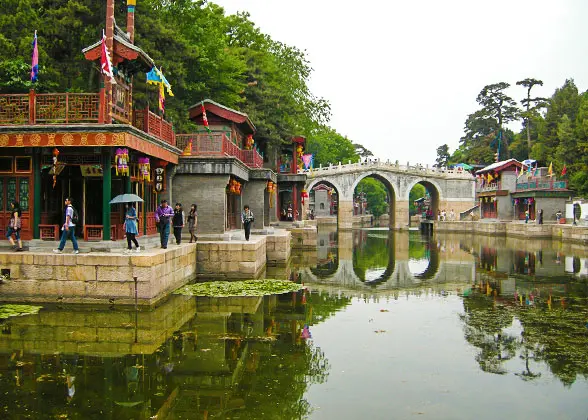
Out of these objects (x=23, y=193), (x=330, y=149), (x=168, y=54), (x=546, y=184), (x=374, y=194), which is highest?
(x=330, y=149)

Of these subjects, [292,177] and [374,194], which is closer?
[292,177]

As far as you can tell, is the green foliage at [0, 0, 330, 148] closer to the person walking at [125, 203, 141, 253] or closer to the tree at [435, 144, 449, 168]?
the person walking at [125, 203, 141, 253]

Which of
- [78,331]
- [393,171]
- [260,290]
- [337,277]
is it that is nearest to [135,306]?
[78,331]

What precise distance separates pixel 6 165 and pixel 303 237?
1957 centimetres

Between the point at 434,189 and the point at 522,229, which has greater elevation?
the point at 434,189

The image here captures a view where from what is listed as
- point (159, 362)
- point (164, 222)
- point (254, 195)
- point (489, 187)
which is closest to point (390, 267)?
point (254, 195)

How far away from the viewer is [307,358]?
966 centimetres

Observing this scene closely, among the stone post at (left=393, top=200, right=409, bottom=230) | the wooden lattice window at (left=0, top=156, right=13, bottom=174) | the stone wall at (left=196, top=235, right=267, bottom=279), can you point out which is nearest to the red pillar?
the wooden lattice window at (left=0, top=156, right=13, bottom=174)

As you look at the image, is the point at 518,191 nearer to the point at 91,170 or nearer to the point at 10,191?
the point at 91,170

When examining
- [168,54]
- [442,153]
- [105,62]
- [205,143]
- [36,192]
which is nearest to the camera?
[105,62]

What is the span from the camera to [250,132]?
2750 centimetres

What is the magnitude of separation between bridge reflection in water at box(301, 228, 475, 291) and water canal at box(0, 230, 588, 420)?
119 inches

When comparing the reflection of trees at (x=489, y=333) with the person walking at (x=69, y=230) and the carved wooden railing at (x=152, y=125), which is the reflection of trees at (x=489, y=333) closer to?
the person walking at (x=69, y=230)

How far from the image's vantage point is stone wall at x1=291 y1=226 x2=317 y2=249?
3254 cm
